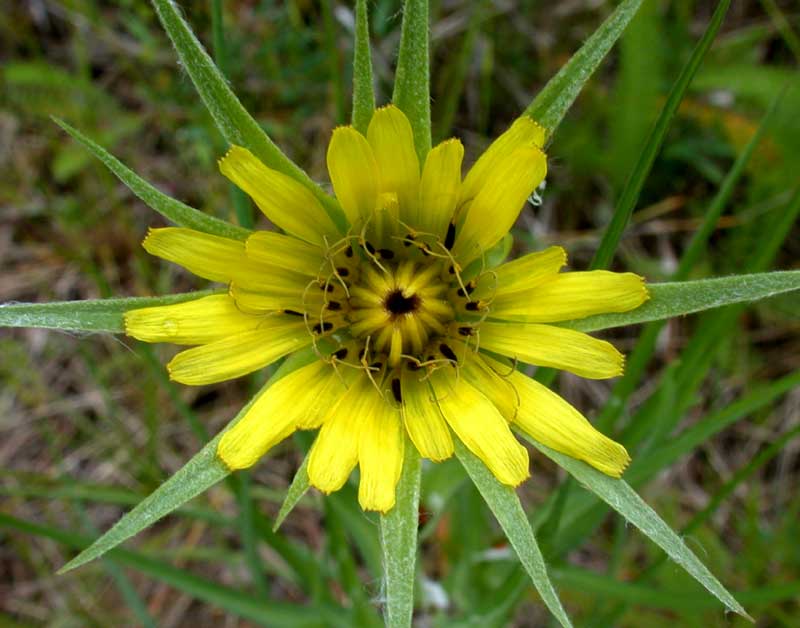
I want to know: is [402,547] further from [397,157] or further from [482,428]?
[397,157]

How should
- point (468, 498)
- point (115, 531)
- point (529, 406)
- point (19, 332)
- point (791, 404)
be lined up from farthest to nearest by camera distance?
point (19, 332), point (791, 404), point (468, 498), point (529, 406), point (115, 531)

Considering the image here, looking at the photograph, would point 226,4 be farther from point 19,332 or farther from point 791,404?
point 791,404

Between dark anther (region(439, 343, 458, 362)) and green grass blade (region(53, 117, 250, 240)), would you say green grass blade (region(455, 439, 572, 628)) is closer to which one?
dark anther (region(439, 343, 458, 362))

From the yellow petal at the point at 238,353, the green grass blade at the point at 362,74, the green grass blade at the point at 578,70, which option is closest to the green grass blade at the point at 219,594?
the yellow petal at the point at 238,353

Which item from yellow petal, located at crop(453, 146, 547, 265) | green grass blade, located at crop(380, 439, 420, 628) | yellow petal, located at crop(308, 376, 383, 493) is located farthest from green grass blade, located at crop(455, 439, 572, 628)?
yellow petal, located at crop(453, 146, 547, 265)

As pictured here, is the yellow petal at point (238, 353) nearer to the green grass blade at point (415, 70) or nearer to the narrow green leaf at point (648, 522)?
the green grass blade at point (415, 70)

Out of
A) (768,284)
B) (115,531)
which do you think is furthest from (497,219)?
(115,531)

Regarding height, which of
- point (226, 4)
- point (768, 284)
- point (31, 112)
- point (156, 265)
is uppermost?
point (226, 4)

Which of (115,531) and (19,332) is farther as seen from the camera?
(19,332)
